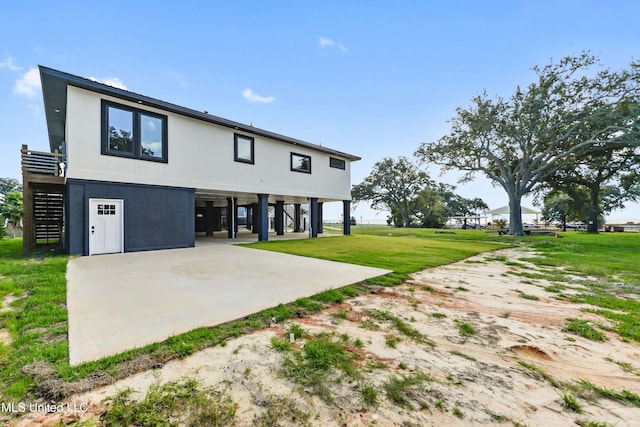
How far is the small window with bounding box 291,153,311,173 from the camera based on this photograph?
48.8 ft

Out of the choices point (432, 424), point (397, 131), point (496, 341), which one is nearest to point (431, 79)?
point (397, 131)

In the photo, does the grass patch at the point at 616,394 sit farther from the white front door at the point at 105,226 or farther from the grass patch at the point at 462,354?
the white front door at the point at 105,226

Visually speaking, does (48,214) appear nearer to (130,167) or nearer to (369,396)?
(130,167)

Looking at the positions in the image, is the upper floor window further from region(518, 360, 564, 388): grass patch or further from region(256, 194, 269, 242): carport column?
region(518, 360, 564, 388): grass patch

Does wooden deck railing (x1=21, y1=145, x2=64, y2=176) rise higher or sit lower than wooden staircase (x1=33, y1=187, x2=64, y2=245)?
higher

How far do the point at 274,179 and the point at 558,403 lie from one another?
13.0 m

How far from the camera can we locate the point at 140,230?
9461 millimetres

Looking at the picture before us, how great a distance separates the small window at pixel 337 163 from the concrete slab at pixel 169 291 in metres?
10.5

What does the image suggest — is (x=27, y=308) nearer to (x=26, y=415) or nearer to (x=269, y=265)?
(x=26, y=415)

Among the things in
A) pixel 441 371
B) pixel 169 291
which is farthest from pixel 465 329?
pixel 169 291

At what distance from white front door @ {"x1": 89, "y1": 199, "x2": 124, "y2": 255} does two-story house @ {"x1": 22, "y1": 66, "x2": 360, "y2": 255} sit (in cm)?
3

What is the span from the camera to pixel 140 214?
9492 millimetres

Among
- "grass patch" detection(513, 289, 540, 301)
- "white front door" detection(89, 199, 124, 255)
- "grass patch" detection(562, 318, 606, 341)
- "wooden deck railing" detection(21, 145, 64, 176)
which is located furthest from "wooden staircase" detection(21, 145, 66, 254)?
"grass patch" detection(562, 318, 606, 341)

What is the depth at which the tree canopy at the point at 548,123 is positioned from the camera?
1666cm
